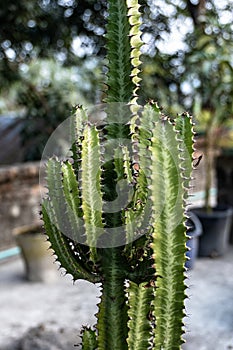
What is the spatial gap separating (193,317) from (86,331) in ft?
5.69

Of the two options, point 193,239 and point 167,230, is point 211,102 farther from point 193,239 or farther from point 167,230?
point 167,230

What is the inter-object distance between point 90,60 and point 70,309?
2300 millimetres

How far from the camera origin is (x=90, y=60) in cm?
472

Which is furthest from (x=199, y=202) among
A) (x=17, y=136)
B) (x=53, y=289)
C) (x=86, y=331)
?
(x=86, y=331)

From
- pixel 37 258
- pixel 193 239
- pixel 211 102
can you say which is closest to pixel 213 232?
pixel 193 239

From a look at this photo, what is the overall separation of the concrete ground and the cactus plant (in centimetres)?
125

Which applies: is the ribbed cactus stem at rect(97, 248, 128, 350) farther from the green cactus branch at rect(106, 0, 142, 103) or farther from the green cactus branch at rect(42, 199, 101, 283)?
the green cactus branch at rect(106, 0, 142, 103)

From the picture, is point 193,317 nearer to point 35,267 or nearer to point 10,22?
point 35,267

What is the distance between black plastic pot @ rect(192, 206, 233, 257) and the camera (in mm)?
4477

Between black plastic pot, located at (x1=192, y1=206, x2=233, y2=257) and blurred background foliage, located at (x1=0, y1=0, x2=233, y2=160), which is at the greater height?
blurred background foliage, located at (x1=0, y1=0, x2=233, y2=160)

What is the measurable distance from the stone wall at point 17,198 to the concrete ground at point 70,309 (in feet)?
1.08

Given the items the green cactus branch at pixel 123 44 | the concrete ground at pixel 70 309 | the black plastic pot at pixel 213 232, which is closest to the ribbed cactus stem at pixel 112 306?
the green cactus branch at pixel 123 44

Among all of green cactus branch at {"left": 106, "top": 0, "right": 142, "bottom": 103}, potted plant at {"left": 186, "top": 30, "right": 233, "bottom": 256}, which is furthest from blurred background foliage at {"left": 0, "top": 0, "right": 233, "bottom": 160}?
green cactus branch at {"left": 106, "top": 0, "right": 142, "bottom": 103}

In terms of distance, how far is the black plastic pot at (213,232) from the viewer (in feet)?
14.7
